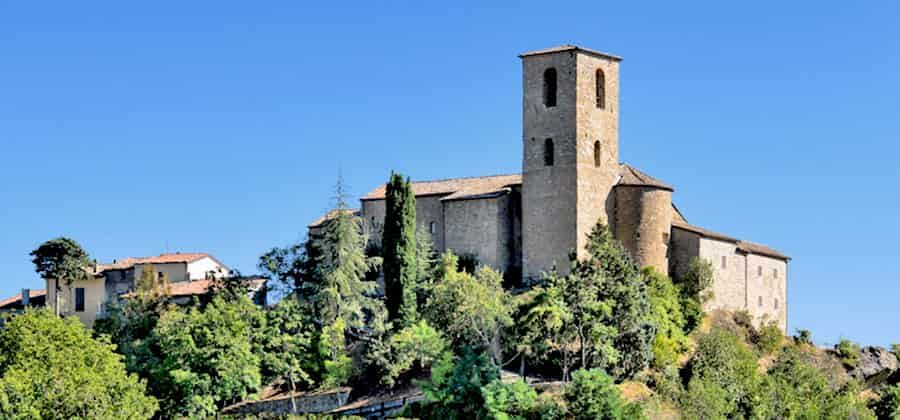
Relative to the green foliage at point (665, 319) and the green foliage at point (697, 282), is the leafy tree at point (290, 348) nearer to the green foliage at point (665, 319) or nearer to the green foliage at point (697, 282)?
the green foliage at point (665, 319)

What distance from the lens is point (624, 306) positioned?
2500 inches

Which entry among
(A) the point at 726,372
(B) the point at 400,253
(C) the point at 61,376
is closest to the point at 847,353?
(A) the point at 726,372

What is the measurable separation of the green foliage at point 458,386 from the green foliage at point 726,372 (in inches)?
329

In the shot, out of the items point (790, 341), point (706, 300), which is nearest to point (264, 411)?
point (706, 300)

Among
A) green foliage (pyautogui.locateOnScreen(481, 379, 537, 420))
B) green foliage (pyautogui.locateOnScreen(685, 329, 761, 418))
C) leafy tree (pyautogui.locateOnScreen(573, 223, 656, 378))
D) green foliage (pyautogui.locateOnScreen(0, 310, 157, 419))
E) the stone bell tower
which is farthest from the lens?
the stone bell tower

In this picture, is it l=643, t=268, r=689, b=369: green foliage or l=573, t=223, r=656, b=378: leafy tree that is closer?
l=573, t=223, r=656, b=378: leafy tree

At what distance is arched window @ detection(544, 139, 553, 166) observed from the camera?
7106 centimetres

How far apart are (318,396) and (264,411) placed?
94.9 inches

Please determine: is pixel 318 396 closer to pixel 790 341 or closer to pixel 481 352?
pixel 481 352

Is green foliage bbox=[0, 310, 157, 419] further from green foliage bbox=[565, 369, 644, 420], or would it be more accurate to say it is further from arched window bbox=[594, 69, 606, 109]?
arched window bbox=[594, 69, 606, 109]

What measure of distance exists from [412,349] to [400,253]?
5048 millimetres

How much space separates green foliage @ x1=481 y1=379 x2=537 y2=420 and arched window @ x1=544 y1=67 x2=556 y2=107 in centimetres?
1615

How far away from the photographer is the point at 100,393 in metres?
58.9

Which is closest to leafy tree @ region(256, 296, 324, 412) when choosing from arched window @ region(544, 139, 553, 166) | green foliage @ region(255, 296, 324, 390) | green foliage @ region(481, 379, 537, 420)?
green foliage @ region(255, 296, 324, 390)
